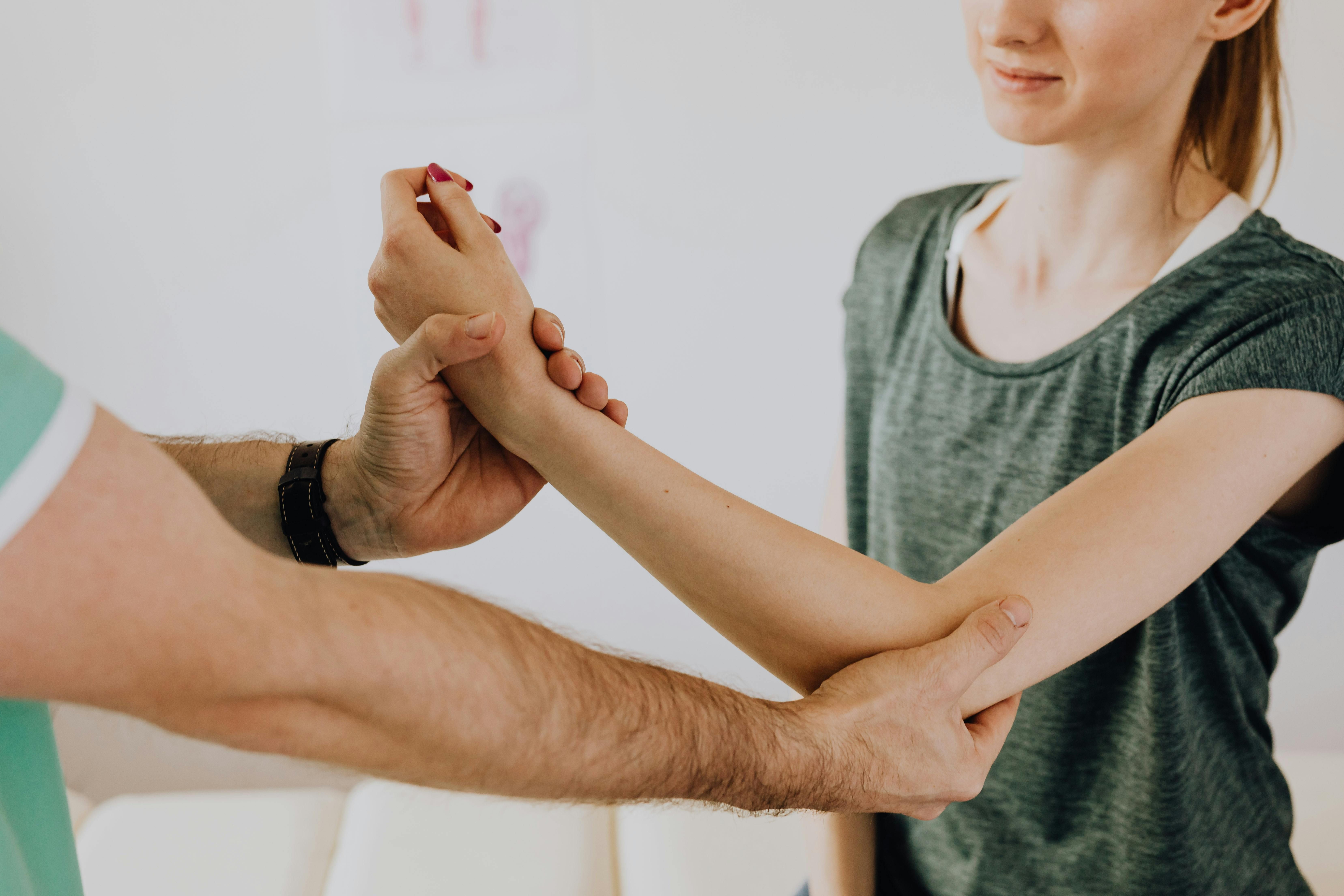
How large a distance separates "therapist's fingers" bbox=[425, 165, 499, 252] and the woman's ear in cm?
73

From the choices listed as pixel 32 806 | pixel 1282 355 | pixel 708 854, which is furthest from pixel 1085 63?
pixel 708 854

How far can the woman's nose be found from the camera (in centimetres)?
94

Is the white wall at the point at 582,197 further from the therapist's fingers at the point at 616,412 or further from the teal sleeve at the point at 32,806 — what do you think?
the teal sleeve at the point at 32,806

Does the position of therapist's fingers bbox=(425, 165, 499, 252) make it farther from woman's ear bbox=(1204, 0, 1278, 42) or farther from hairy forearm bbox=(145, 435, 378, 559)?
woman's ear bbox=(1204, 0, 1278, 42)

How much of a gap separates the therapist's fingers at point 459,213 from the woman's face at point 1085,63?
0.54m

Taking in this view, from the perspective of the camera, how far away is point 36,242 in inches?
95.0

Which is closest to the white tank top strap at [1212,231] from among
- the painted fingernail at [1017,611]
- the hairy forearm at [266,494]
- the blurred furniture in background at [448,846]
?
the painted fingernail at [1017,611]

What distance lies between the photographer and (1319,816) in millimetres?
1741

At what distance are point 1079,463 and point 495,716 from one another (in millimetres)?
692

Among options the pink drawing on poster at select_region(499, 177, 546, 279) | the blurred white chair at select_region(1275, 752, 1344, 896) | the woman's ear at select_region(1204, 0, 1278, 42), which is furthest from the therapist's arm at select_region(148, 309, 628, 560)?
the pink drawing on poster at select_region(499, 177, 546, 279)

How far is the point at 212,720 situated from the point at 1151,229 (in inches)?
39.2

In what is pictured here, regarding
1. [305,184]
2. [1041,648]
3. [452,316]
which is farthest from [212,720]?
[305,184]

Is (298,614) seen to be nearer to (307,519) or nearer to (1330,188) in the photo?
(307,519)

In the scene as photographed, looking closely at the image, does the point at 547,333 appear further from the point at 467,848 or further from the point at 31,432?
the point at 467,848
